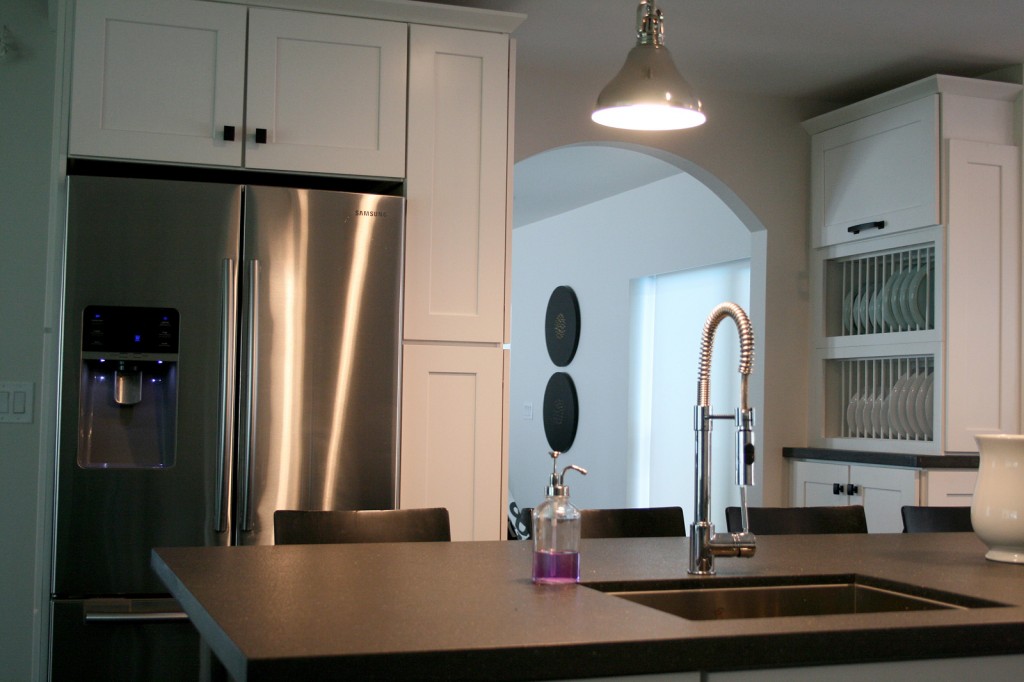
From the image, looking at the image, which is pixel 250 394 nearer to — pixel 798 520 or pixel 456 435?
pixel 456 435

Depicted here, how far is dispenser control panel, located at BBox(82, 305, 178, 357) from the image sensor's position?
2.93 meters

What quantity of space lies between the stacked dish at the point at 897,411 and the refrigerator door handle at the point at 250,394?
2.50 meters

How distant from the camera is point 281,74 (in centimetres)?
320

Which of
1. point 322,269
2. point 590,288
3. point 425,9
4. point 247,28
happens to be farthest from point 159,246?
point 590,288

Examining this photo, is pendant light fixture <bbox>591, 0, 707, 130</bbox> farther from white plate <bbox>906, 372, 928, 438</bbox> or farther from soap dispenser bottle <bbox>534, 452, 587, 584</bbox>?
white plate <bbox>906, 372, 928, 438</bbox>

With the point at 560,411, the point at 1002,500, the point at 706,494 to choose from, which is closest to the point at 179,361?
the point at 706,494

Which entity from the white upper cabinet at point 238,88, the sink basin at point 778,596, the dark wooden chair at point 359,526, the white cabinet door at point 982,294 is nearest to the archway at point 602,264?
the white cabinet door at point 982,294

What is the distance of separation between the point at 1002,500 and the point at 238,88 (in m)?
2.30

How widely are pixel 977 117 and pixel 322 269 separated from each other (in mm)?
2529

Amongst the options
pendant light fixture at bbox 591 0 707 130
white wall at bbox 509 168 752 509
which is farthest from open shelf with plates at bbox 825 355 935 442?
pendant light fixture at bbox 591 0 707 130

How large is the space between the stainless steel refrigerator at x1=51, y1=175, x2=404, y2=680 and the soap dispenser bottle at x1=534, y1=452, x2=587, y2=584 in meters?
1.59

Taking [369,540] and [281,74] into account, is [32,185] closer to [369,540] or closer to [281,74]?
[281,74]

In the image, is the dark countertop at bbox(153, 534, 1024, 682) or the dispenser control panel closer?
the dark countertop at bbox(153, 534, 1024, 682)

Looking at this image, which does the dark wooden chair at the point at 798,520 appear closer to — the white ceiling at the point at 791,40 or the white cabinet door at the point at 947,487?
the white cabinet door at the point at 947,487
